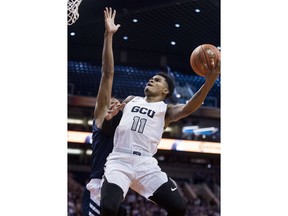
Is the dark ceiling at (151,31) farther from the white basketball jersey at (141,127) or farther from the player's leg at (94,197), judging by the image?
the player's leg at (94,197)

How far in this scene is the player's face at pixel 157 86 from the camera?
4.88 metres

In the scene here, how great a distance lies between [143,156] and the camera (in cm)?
458

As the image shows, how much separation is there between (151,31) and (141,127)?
906 cm

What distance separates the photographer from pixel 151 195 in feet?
14.8

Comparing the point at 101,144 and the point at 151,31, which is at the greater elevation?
the point at 151,31

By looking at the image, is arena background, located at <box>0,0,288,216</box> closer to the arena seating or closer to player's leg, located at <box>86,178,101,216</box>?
player's leg, located at <box>86,178,101,216</box>

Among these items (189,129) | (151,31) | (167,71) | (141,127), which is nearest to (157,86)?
(141,127)

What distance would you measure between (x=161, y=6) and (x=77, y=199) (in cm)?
467
